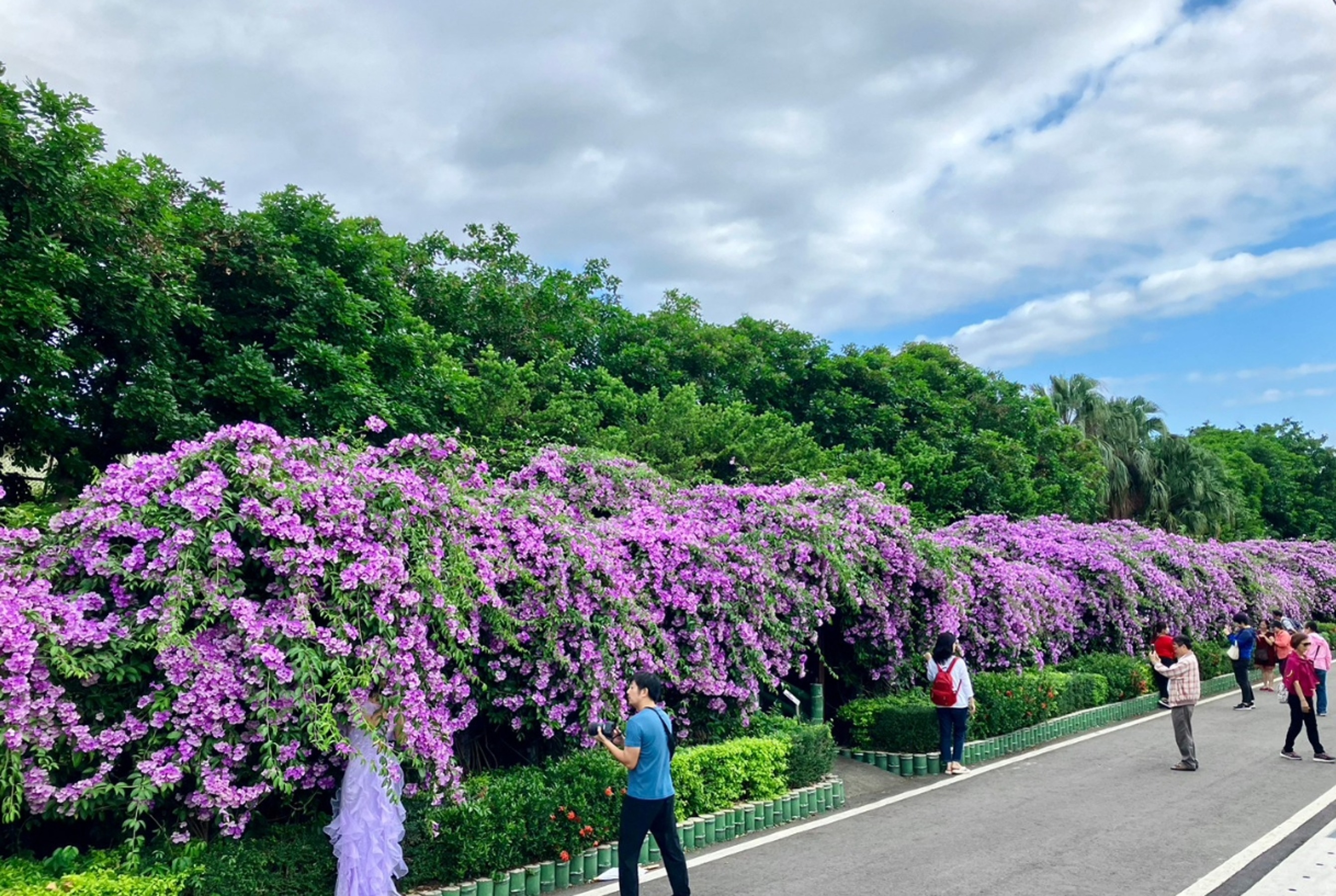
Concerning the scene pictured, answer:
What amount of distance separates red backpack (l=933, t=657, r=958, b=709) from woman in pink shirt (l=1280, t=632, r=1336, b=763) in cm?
433

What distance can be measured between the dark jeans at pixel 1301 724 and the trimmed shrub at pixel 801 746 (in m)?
6.14

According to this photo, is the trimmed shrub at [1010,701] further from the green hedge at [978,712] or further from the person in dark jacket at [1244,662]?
the person in dark jacket at [1244,662]

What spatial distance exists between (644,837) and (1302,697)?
32.4 feet

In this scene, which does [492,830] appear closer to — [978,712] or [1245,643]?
[978,712]

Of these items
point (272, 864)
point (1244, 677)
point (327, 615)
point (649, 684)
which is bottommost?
point (1244, 677)

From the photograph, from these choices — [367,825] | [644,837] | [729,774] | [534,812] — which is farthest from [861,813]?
[367,825]

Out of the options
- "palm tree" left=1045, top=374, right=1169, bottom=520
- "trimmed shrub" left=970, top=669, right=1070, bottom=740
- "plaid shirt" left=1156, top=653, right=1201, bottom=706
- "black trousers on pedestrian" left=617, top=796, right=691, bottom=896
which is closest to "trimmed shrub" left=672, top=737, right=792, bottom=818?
"black trousers on pedestrian" left=617, top=796, right=691, bottom=896

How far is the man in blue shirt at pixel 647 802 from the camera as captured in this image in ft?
20.6

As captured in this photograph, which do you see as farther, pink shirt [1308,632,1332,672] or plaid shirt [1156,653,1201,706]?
pink shirt [1308,632,1332,672]

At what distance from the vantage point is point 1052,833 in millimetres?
8719

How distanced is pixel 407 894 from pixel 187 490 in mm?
3159

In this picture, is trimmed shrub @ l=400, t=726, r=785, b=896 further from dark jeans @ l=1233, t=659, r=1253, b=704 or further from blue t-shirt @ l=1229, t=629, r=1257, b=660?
blue t-shirt @ l=1229, t=629, r=1257, b=660

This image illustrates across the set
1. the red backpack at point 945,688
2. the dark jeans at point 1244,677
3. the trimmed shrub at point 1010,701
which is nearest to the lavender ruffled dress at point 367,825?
the red backpack at point 945,688

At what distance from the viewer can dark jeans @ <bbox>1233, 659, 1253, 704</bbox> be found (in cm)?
1800
